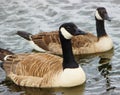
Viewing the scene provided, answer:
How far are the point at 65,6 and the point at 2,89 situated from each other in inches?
267

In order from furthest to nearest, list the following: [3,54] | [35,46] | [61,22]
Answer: [61,22] < [35,46] < [3,54]

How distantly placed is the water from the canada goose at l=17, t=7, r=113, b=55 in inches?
11.1

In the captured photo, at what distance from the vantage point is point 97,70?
12.9 m

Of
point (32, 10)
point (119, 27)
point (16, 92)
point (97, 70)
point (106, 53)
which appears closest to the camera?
point (16, 92)

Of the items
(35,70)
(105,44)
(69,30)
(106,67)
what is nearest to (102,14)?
(105,44)

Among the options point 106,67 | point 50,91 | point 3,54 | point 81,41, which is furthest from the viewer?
point 81,41

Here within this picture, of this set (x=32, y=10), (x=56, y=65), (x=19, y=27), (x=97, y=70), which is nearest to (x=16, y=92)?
(x=56, y=65)

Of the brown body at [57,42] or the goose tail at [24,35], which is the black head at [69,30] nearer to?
the brown body at [57,42]

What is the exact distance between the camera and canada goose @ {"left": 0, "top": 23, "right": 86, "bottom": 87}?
39.0 ft

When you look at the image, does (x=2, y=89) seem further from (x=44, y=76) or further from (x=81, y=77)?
(x=81, y=77)

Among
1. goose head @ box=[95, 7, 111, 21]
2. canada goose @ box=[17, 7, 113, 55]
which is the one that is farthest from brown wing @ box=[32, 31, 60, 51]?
goose head @ box=[95, 7, 111, 21]

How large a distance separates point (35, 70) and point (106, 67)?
2.14m

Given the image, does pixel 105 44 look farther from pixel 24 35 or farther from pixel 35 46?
pixel 24 35

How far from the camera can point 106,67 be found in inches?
520
